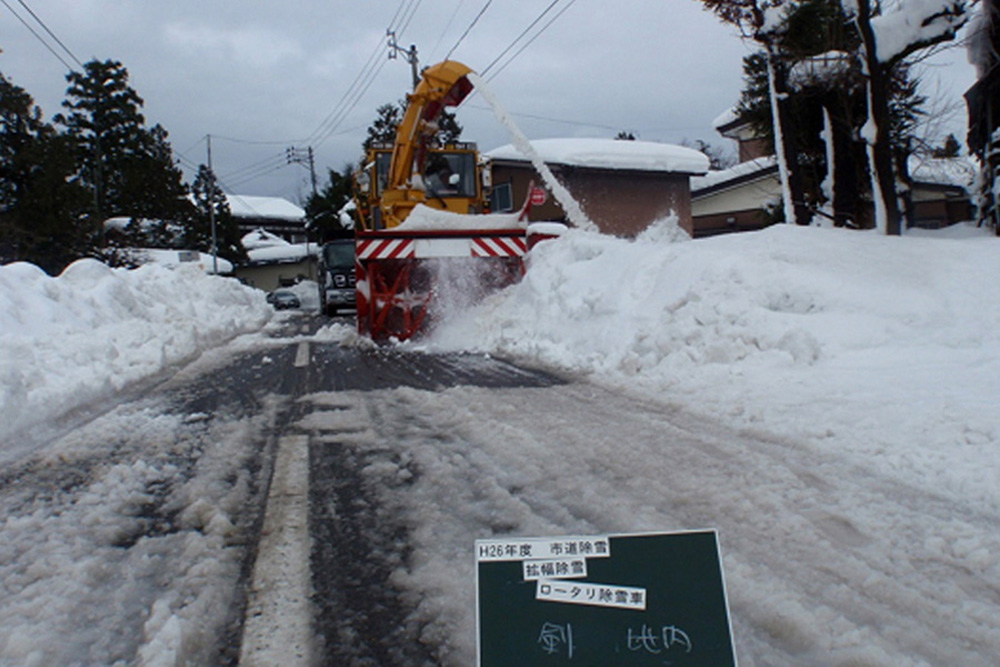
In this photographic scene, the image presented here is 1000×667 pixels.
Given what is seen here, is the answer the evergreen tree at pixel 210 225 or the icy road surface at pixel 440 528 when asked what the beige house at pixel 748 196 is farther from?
the evergreen tree at pixel 210 225

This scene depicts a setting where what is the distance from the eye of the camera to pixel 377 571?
2.83m

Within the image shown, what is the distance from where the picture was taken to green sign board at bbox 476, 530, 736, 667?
1.54 m

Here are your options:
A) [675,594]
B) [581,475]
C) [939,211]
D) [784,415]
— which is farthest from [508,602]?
[939,211]

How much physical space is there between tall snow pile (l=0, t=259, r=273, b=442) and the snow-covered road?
2767mm

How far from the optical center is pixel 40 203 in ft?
67.1

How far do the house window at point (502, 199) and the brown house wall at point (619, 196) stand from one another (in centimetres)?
33

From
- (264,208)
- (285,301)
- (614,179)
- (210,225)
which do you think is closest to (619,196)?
(614,179)

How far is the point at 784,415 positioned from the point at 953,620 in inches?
99.9

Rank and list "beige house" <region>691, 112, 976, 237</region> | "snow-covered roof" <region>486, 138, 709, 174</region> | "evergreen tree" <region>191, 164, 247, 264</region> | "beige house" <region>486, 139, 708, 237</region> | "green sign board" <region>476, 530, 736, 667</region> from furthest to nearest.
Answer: "evergreen tree" <region>191, 164, 247, 264</region> < "beige house" <region>486, 139, 708, 237</region> < "snow-covered roof" <region>486, 138, 709, 174</region> < "beige house" <region>691, 112, 976, 237</region> < "green sign board" <region>476, 530, 736, 667</region>

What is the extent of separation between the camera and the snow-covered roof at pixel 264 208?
7962 centimetres

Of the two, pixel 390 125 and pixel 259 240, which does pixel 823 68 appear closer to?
pixel 390 125

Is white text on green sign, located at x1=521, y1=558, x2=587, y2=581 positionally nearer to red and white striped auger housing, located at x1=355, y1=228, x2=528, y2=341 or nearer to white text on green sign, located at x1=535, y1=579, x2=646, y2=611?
white text on green sign, located at x1=535, y1=579, x2=646, y2=611

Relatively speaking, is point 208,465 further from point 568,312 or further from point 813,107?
point 813,107

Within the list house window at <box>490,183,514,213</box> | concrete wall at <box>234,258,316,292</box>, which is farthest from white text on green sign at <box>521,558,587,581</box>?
concrete wall at <box>234,258,316,292</box>
